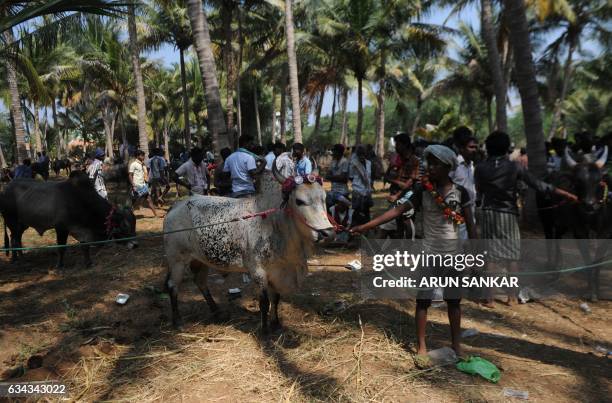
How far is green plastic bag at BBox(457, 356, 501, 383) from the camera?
12.1ft

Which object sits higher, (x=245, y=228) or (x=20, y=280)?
(x=245, y=228)

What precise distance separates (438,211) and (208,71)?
574 centimetres

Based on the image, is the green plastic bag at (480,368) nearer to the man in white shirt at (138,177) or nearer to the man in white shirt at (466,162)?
the man in white shirt at (466,162)

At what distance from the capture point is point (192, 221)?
497 cm

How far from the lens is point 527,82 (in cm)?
827

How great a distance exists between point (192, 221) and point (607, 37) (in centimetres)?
2780

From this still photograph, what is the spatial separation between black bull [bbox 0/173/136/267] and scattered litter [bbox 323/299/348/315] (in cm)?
443

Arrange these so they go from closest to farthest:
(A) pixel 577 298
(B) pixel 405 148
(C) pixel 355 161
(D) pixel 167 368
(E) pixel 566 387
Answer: (E) pixel 566 387, (D) pixel 167 368, (A) pixel 577 298, (B) pixel 405 148, (C) pixel 355 161

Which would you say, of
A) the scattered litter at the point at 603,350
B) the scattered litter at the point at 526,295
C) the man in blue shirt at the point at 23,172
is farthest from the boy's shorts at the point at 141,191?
the scattered litter at the point at 603,350

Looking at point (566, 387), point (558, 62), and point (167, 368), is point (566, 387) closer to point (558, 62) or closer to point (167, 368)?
point (167, 368)

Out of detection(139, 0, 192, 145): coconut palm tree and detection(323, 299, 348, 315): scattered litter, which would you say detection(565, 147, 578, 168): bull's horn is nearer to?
detection(323, 299, 348, 315): scattered litter

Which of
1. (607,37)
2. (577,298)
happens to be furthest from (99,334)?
(607,37)

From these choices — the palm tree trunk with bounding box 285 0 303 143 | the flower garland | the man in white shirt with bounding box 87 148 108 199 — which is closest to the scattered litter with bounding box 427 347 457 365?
the flower garland

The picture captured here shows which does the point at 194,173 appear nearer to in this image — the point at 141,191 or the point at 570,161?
the point at 141,191
